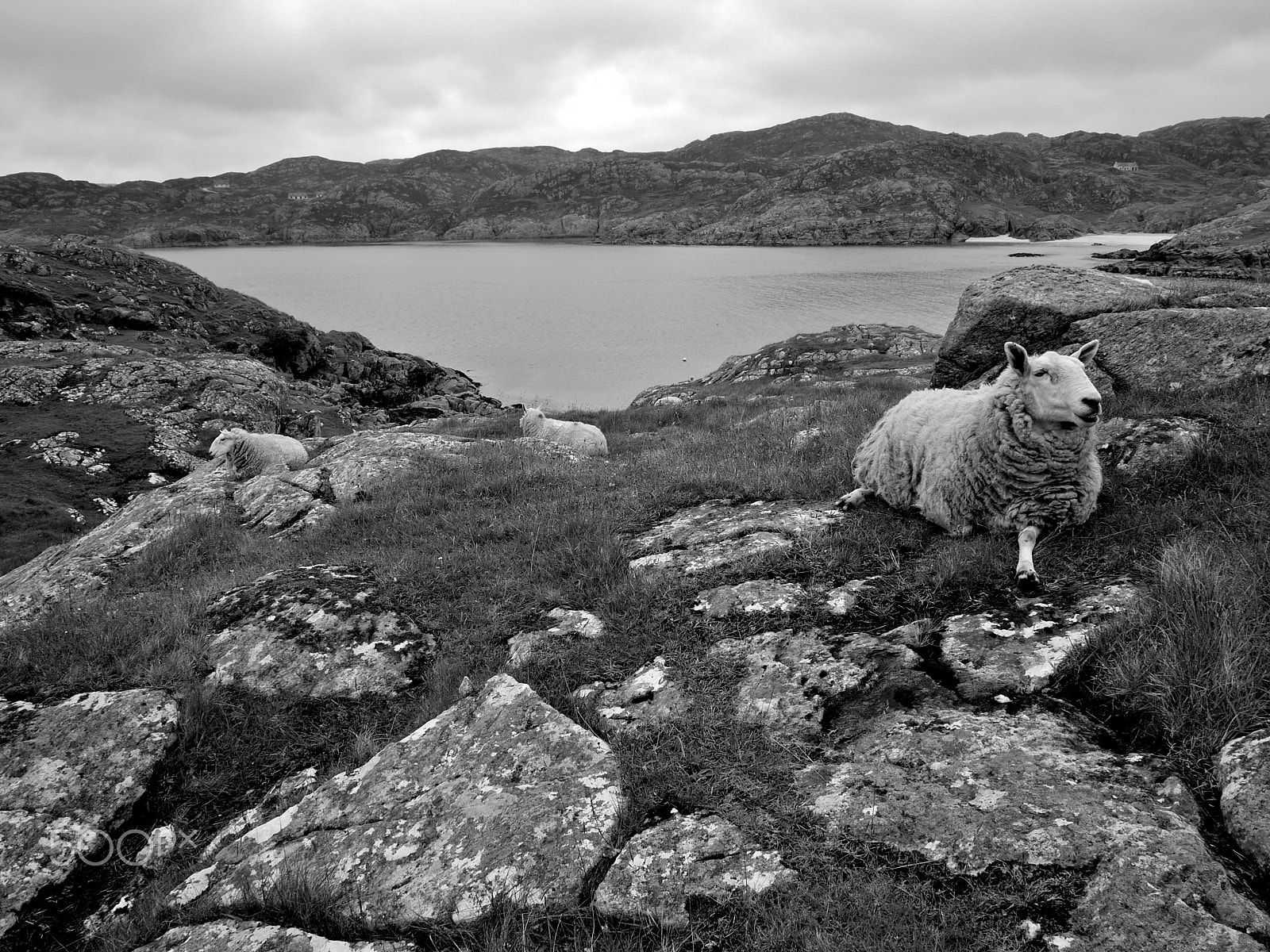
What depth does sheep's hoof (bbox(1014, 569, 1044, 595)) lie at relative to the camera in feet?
17.8

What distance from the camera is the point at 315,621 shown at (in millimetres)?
6398

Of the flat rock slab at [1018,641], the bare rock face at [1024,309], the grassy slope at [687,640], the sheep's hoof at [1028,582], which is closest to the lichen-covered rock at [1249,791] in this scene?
the grassy slope at [687,640]

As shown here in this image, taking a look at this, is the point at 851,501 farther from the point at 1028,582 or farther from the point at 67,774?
the point at 67,774

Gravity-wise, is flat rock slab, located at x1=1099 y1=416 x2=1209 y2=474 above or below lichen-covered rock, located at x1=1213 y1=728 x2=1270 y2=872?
above

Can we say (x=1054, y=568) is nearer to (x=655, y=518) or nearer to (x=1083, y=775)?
(x=1083, y=775)

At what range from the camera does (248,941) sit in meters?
3.51

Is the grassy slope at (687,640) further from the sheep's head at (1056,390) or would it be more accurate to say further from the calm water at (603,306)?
the calm water at (603,306)

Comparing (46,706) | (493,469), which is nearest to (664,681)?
(46,706)

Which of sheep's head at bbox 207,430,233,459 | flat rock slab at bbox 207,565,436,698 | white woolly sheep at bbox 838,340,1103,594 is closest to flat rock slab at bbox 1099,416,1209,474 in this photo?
white woolly sheep at bbox 838,340,1103,594

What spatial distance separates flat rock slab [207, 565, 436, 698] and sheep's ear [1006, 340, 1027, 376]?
6.49m

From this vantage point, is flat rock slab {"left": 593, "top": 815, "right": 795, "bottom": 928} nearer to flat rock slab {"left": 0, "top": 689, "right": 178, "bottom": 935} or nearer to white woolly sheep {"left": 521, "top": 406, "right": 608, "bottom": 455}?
flat rock slab {"left": 0, "top": 689, "right": 178, "bottom": 935}

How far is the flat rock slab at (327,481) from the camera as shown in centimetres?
1039

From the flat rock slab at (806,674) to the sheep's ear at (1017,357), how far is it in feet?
11.7

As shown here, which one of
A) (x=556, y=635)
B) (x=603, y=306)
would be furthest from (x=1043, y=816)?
(x=603, y=306)
